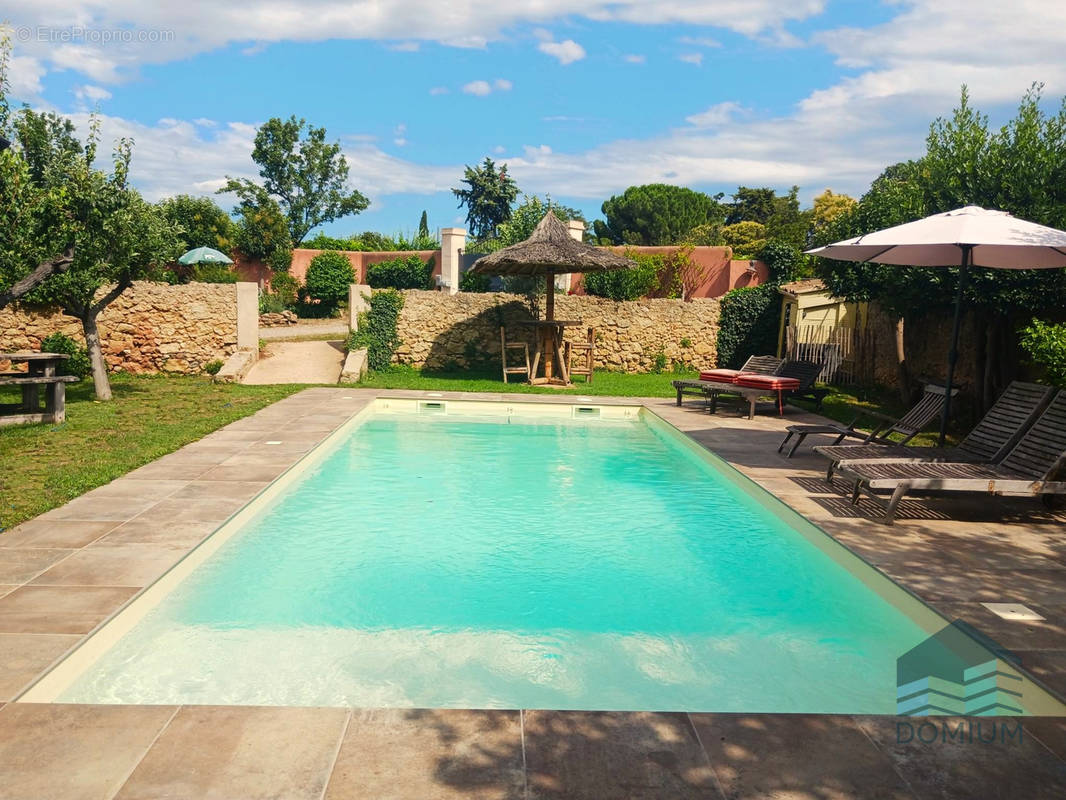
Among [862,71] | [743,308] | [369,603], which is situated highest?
[862,71]

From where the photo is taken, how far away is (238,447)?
29.1ft

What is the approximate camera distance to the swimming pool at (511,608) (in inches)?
153

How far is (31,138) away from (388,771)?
12173mm

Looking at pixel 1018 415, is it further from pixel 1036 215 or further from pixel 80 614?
pixel 80 614

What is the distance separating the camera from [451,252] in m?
29.3

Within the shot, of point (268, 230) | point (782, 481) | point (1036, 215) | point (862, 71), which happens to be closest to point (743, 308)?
point (862, 71)

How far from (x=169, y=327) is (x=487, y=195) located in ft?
145

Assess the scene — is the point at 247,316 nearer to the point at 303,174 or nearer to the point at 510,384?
the point at 510,384

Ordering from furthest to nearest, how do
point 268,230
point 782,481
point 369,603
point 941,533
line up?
1. point 268,230
2. point 782,481
3. point 941,533
4. point 369,603

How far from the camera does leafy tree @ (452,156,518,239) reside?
5762cm

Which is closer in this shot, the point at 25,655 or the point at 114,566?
the point at 25,655

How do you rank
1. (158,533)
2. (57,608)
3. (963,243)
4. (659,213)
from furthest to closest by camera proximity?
1. (659,213)
2. (963,243)
3. (158,533)
4. (57,608)

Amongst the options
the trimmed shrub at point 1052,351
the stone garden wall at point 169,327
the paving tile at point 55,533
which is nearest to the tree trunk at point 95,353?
the stone garden wall at point 169,327

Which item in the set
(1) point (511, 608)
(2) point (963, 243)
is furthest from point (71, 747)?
(2) point (963, 243)
